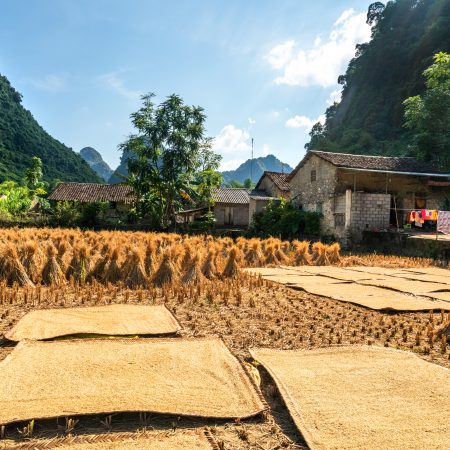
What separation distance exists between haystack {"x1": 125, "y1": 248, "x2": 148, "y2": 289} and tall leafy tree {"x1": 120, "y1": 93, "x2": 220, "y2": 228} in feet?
47.1

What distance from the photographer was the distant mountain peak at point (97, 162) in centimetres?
10175

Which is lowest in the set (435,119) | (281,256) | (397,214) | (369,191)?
(281,256)

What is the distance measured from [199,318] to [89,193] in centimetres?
2649

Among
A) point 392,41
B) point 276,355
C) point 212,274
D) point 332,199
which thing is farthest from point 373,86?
point 276,355

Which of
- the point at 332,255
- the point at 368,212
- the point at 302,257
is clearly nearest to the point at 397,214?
the point at 368,212

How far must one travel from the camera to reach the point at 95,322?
12.8 feet

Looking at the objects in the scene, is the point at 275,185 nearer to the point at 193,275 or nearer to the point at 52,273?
the point at 193,275

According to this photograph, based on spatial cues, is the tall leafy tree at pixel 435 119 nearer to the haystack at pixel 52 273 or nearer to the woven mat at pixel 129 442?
the haystack at pixel 52 273

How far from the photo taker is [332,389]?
2471 mm

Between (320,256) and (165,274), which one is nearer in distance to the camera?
(165,274)

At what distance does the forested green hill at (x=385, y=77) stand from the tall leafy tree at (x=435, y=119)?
5.38 metres

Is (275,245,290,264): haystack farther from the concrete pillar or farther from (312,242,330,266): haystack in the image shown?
the concrete pillar

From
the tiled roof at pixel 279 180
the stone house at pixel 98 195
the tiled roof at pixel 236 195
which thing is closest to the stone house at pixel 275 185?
the tiled roof at pixel 279 180

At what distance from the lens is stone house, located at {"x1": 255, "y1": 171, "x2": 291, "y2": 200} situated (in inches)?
1062
